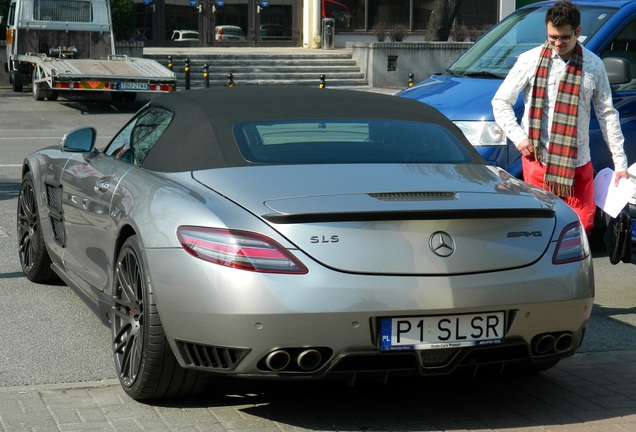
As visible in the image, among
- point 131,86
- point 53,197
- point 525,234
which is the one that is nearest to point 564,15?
point 525,234

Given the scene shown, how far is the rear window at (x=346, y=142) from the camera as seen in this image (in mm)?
4727

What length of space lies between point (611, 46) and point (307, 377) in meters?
5.42

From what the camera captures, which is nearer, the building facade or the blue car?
the blue car

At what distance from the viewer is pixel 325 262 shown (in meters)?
3.95

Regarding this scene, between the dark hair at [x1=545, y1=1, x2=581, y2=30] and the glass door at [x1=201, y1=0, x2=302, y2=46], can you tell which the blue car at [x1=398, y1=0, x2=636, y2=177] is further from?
the glass door at [x1=201, y1=0, x2=302, y2=46]

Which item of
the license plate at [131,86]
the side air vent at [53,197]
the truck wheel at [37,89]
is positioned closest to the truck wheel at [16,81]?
the truck wheel at [37,89]

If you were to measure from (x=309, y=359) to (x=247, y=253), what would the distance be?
476mm

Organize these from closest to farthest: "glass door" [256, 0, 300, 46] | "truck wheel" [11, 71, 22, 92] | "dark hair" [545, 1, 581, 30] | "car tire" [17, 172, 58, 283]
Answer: "dark hair" [545, 1, 581, 30] → "car tire" [17, 172, 58, 283] → "truck wheel" [11, 71, 22, 92] → "glass door" [256, 0, 300, 46]

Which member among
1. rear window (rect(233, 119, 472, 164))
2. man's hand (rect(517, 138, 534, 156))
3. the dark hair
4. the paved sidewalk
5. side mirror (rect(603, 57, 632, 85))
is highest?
the dark hair

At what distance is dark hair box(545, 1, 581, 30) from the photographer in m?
5.71

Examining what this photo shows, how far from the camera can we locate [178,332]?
13.5 feet

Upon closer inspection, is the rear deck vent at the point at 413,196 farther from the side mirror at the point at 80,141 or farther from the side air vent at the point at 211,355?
the side mirror at the point at 80,141

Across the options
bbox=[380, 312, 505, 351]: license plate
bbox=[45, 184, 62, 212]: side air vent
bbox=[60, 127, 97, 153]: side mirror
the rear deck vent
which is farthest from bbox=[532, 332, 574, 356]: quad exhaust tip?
bbox=[45, 184, 62, 212]: side air vent

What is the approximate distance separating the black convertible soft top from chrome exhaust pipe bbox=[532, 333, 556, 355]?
1.15 metres
